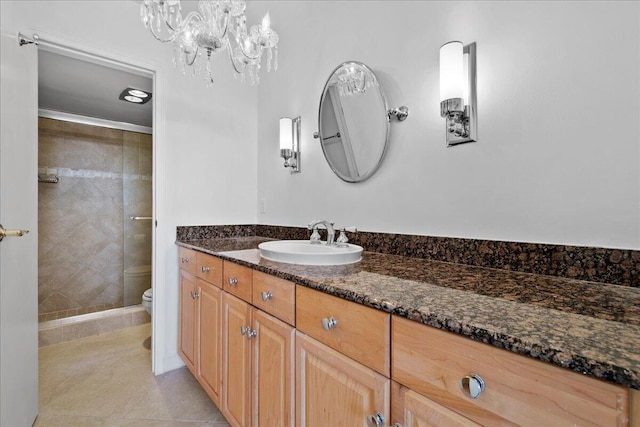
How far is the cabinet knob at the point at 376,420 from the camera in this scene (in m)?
0.69

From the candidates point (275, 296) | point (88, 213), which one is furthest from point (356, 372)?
point (88, 213)

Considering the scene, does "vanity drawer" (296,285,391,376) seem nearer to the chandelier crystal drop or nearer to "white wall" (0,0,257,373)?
the chandelier crystal drop

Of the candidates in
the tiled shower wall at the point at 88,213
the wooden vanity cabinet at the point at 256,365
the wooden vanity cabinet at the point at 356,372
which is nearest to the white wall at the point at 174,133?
the wooden vanity cabinet at the point at 356,372

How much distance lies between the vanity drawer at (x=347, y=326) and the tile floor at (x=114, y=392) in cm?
112

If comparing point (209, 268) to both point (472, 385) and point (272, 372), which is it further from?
point (472, 385)

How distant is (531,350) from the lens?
45 cm

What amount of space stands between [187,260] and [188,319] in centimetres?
36

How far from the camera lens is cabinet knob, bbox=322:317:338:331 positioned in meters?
0.81

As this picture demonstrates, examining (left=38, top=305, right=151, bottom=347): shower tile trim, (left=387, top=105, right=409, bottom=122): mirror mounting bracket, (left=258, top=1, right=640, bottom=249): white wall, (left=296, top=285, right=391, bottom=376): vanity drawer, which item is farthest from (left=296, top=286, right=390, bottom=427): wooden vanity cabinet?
(left=38, top=305, right=151, bottom=347): shower tile trim

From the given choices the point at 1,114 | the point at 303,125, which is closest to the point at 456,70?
the point at 303,125

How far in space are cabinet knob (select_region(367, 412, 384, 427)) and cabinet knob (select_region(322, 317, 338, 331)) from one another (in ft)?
0.72

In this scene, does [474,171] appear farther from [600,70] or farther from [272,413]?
[272,413]

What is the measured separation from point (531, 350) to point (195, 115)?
90.2 inches

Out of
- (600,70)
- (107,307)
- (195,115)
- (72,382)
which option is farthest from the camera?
(107,307)
